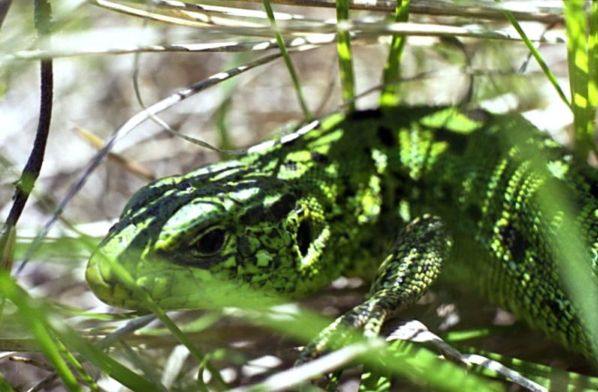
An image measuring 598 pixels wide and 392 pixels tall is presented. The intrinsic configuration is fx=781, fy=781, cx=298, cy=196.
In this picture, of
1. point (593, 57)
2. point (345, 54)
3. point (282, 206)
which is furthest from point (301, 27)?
point (593, 57)

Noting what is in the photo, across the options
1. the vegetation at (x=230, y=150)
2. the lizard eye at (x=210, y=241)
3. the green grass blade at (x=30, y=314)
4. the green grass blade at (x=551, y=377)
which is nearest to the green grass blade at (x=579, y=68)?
the vegetation at (x=230, y=150)

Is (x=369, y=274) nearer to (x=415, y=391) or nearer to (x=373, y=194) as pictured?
(x=373, y=194)

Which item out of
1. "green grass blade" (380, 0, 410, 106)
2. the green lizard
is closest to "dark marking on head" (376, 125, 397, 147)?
the green lizard

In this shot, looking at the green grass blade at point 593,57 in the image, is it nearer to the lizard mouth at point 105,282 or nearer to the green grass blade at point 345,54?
the green grass blade at point 345,54

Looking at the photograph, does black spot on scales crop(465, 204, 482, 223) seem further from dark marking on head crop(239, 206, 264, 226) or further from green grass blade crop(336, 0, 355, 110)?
dark marking on head crop(239, 206, 264, 226)

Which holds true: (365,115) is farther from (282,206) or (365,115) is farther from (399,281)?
(399,281)
